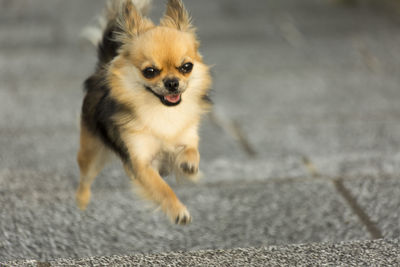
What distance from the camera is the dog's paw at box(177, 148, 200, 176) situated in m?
3.11

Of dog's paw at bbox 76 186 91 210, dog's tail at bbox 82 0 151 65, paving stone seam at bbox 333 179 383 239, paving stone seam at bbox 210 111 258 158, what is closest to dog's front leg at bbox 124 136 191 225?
dog's tail at bbox 82 0 151 65

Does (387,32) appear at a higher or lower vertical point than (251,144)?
higher

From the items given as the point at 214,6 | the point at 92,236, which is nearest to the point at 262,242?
the point at 92,236

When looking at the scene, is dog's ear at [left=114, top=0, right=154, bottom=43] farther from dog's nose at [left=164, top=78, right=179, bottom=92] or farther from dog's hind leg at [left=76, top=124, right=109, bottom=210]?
dog's hind leg at [left=76, top=124, right=109, bottom=210]

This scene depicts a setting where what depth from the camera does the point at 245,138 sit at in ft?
21.0

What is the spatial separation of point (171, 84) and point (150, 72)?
162 millimetres

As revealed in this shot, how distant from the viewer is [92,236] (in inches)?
158

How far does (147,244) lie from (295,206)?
1.28m

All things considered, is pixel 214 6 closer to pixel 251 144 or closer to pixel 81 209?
pixel 251 144

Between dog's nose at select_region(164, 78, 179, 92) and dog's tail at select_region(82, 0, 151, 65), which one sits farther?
dog's tail at select_region(82, 0, 151, 65)

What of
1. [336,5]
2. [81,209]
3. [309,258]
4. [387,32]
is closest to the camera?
[309,258]

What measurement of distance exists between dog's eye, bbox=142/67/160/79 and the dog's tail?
2.08 ft

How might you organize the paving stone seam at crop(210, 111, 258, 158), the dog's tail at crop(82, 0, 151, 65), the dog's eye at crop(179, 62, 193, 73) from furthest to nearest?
the paving stone seam at crop(210, 111, 258, 158) < the dog's tail at crop(82, 0, 151, 65) < the dog's eye at crop(179, 62, 193, 73)

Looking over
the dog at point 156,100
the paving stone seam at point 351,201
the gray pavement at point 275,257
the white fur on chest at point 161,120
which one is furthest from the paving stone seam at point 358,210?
the white fur on chest at point 161,120
